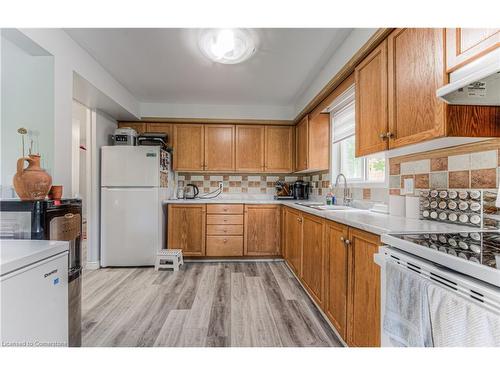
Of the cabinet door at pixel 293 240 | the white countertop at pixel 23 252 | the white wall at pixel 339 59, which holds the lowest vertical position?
the cabinet door at pixel 293 240

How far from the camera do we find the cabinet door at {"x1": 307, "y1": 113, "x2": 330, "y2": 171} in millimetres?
3197

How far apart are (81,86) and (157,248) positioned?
6.82 feet

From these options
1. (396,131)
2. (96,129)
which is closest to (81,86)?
(96,129)

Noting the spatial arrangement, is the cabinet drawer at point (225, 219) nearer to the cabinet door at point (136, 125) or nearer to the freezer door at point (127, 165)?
the freezer door at point (127, 165)

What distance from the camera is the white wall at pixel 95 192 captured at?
3.19 meters

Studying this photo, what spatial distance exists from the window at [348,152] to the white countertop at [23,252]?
2.34 meters

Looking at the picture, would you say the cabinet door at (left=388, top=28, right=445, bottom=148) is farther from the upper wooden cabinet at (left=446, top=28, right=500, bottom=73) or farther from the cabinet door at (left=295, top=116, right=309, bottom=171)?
the cabinet door at (left=295, top=116, right=309, bottom=171)

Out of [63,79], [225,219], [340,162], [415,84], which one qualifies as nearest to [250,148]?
[225,219]

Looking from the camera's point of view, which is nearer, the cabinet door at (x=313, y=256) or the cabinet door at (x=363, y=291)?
the cabinet door at (x=363, y=291)

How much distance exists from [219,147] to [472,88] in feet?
10.2

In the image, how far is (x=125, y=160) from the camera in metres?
3.23

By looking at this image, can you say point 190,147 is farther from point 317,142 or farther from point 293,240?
point 293,240

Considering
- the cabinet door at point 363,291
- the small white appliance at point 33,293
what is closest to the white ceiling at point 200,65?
the cabinet door at point 363,291

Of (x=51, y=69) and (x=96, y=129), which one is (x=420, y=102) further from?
(x=96, y=129)
